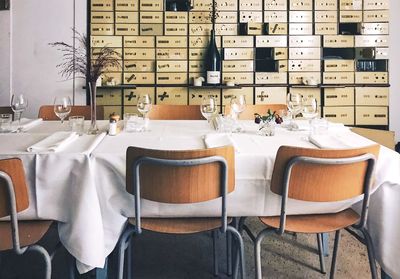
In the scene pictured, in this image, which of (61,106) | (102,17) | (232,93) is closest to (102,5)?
(102,17)

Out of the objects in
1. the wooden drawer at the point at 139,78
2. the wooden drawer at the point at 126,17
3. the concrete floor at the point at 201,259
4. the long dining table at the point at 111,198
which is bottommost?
the concrete floor at the point at 201,259

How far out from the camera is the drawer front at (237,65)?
12.3 ft

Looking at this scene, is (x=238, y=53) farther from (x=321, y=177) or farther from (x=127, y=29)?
(x=321, y=177)

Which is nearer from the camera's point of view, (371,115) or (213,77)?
(213,77)

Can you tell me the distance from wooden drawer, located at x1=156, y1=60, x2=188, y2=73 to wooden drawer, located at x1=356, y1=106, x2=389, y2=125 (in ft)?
5.06

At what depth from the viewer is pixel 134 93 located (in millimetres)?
3771

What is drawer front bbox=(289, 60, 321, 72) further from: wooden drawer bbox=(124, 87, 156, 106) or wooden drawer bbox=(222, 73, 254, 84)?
wooden drawer bbox=(124, 87, 156, 106)

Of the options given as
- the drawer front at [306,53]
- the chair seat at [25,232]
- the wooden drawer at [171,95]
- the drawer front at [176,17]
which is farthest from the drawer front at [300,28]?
the chair seat at [25,232]

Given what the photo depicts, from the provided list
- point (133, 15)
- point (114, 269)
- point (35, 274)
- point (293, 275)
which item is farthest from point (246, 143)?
point (133, 15)

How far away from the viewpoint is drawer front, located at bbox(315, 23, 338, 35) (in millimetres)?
3787

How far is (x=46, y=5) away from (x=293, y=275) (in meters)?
3.04

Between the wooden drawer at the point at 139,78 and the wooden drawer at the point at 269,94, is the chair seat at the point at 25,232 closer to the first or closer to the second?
the wooden drawer at the point at 139,78

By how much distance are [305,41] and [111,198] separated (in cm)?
272

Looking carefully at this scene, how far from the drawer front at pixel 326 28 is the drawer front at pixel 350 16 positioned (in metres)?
0.08
